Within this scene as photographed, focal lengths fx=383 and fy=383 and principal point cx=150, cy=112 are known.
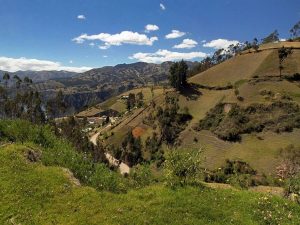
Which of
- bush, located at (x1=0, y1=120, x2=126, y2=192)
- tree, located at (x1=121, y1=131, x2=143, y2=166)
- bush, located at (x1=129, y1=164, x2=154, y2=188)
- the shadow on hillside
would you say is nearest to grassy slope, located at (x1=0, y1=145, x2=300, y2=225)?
bush, located at (x1=0, y1=120, x2=126, y2=192)

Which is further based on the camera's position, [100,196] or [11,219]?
[100,196]

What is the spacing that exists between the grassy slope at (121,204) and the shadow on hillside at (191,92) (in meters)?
134

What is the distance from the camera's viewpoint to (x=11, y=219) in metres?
15.4

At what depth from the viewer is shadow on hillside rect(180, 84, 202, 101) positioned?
153 metres

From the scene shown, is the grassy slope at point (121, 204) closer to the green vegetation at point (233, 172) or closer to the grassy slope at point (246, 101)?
the green vegetation at point (233, 172)

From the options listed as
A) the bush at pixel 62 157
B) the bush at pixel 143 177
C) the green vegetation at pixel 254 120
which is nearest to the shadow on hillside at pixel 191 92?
the green vegetation at pixel 254 120

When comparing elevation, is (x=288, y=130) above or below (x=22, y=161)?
below

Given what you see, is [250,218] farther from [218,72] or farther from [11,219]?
[218,72]

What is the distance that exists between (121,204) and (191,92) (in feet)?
467

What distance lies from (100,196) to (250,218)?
6.62m

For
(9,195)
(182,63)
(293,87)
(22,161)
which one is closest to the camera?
(9,195)

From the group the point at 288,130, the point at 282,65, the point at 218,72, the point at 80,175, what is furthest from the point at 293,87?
the point at 80,175

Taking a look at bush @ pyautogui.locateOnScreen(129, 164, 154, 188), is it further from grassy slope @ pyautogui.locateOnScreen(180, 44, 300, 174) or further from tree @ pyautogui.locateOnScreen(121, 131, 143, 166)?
tree @ pyautogui.locateOnScreen(121, 131, 143, 166)

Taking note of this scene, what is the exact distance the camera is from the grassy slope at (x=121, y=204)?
51.2 ft
